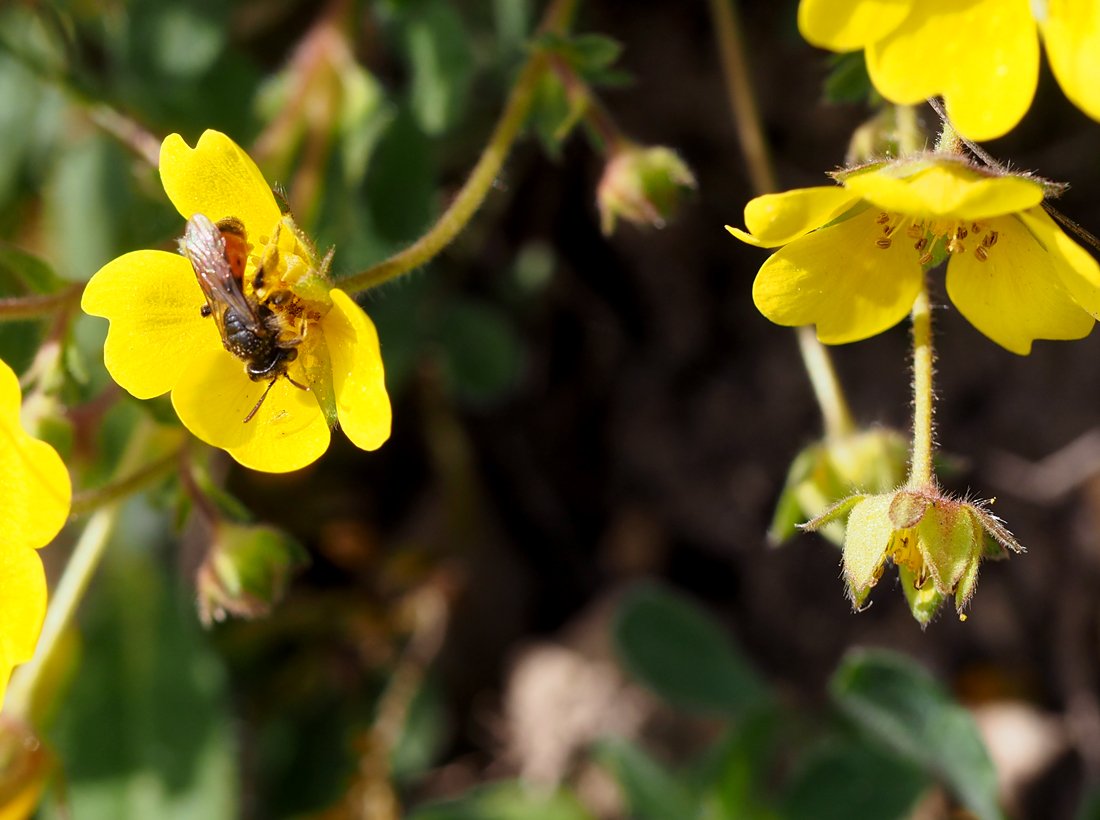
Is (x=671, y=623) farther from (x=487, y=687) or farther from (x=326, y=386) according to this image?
(x=326, y=386)

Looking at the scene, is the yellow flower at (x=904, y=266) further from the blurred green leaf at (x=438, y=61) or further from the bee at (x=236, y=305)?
the blurred green leaf at (x=438, y=61)

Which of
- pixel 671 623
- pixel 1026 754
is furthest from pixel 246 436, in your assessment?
pixel 1026 754

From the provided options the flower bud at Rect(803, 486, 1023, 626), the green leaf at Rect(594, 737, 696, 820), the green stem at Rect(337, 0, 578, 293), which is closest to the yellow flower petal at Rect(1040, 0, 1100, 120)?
the flower bud at Rect(803, 486, 1023, 626)

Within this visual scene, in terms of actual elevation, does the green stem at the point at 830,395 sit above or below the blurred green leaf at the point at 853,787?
above

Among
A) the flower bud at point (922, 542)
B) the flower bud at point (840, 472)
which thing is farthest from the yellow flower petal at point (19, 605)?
the flower bud at point (840, 472)

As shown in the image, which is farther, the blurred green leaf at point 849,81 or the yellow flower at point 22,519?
the blurred green leaf at point 849,81

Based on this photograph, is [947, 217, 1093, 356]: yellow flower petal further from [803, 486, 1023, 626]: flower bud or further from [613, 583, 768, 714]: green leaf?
[613, 583, 768, 714]: green leaf
